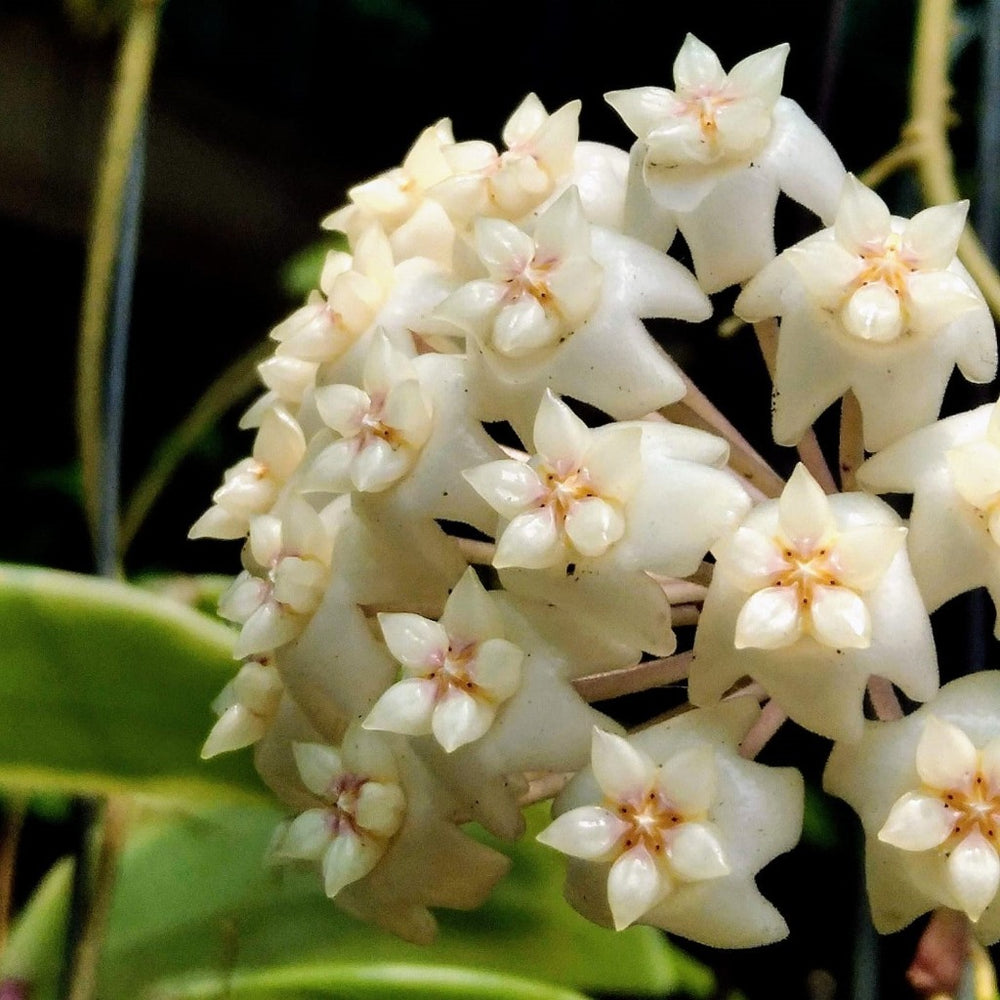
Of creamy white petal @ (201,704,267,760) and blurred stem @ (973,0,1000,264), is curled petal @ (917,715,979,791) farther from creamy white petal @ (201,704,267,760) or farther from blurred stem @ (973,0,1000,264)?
blurred stem @ (973,0,1000,264)

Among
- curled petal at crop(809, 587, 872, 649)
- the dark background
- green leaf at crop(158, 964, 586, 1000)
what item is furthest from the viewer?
the dark background

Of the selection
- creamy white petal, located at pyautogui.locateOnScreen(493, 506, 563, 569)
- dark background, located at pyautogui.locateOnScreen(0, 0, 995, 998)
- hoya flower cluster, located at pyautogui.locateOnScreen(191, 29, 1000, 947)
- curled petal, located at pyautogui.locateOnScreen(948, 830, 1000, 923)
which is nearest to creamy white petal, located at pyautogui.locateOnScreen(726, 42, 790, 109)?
hoya flower cluster, located at pyautogui.locateOnScreen(191, 29, 1000, 947)

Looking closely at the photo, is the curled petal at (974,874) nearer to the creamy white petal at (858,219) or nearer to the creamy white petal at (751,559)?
the creamy white petal at (751,559)

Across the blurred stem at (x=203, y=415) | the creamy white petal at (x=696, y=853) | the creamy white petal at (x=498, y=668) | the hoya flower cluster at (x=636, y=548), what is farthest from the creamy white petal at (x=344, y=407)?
the blurred stem at (x=203, y=415)

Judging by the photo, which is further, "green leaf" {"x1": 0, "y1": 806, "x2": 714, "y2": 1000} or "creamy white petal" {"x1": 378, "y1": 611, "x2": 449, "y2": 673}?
"green leaf" {"x1": 0, "y1": 806, "x2": 714, "y2": 1000}

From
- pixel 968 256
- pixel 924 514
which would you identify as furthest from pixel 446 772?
pixel 968 256

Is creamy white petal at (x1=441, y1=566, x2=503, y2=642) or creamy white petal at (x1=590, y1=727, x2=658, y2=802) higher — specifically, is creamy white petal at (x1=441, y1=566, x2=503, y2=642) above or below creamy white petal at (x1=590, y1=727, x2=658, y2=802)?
→ above

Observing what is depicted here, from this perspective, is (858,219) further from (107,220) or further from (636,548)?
(107,220)

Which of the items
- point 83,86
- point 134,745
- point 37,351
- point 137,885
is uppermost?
point 83,86

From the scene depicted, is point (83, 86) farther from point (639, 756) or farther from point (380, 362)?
point (639, 756)
